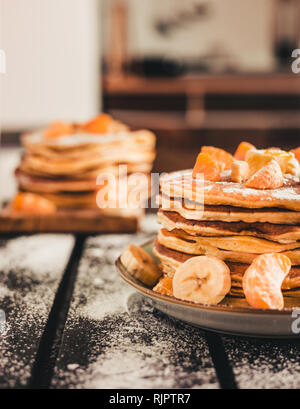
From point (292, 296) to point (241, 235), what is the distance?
137mm

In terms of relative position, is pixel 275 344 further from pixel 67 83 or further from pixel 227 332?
pixel 67 83

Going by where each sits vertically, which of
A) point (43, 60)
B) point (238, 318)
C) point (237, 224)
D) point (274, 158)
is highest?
point (43, 60)

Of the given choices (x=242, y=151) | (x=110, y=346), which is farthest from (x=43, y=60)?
(x=110, y=346)

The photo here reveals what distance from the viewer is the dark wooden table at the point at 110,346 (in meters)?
0.69

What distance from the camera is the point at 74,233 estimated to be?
163 cm

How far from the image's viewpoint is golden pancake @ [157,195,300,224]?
835 mm

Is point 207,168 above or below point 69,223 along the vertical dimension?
above

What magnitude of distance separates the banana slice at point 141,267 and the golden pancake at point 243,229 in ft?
0.37

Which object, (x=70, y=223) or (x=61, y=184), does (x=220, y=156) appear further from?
(x=61, y=184)

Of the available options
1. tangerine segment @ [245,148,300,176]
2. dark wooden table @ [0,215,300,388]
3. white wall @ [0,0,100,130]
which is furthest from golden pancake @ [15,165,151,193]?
white wall @ [0,0,100,130]

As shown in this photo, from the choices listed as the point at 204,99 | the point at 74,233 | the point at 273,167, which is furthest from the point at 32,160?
the point at 204,99

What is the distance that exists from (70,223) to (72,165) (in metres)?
0.26

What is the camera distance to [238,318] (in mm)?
728

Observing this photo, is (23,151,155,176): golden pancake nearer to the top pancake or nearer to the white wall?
the top pancake
